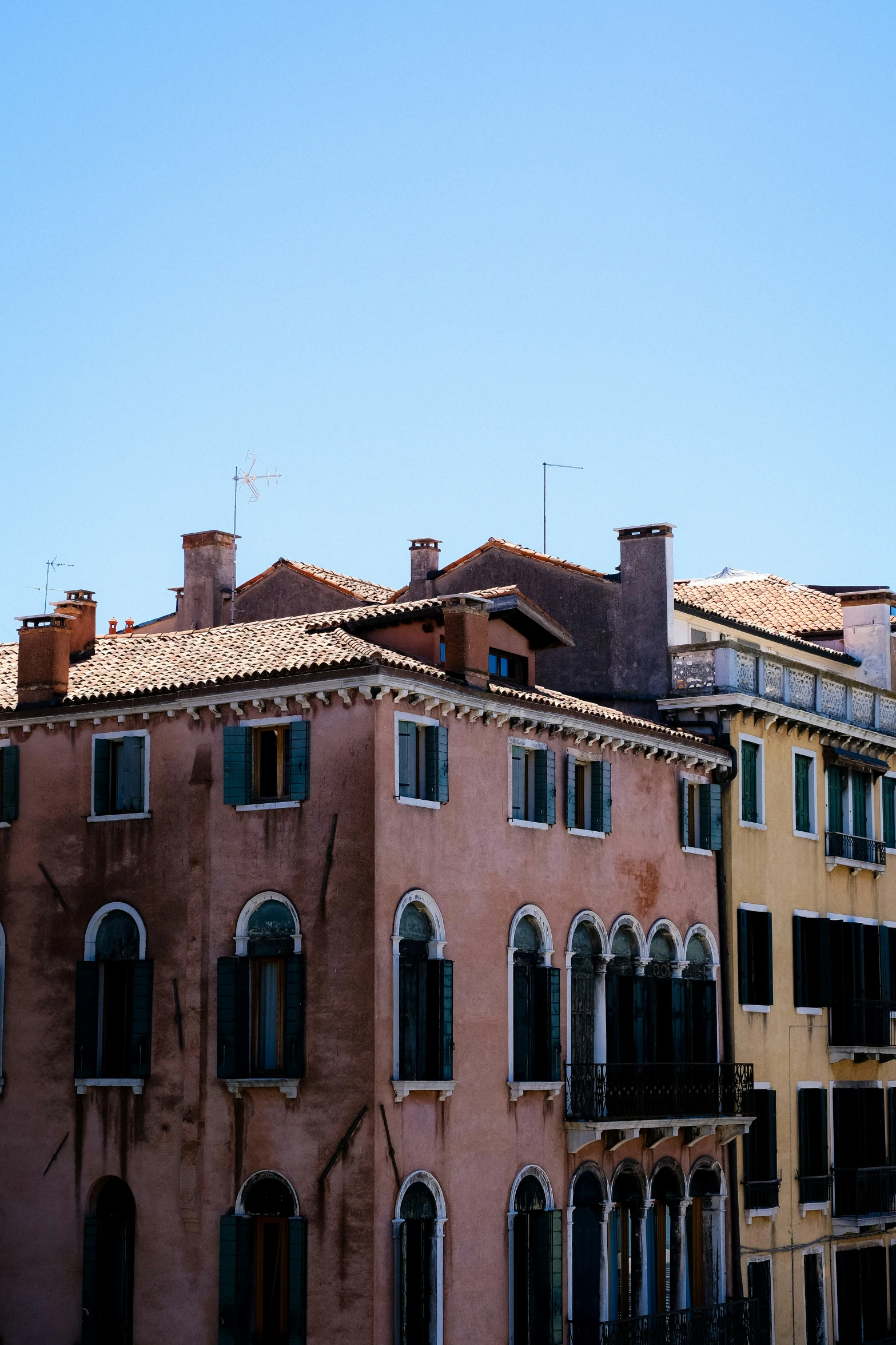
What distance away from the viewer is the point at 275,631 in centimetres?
3316

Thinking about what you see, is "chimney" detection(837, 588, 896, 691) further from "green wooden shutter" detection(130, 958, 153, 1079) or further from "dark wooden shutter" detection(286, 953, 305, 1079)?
"green wooden shutter" detection(130, 958, 153, 1079)

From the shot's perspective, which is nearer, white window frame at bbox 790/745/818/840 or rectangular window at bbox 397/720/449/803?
rectangular window at bbox 397/720/449/803

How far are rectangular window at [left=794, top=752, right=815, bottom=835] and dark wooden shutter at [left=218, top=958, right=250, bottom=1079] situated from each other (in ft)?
44.2

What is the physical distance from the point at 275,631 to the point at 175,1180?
8.28 m

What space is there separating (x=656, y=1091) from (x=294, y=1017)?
725 cm

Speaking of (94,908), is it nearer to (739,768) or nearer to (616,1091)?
(616,1091)

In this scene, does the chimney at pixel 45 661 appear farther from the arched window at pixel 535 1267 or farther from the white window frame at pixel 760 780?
the white window frame at pixel 760 780

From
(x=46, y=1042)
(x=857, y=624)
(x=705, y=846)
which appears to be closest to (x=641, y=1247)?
(x=705, y=846)

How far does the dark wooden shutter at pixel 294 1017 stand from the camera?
94.3 feet

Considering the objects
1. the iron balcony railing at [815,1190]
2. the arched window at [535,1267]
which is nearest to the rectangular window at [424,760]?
the arched window at [535,1267]

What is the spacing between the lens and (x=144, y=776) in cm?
3089

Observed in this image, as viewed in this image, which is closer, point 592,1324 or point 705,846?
point 592,1324

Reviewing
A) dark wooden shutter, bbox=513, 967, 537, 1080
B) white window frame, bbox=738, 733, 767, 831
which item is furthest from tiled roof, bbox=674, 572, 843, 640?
dark wooden shutter, bbox=513, 967, 537, 1080

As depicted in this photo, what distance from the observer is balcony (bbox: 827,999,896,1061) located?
3978 centimetres
